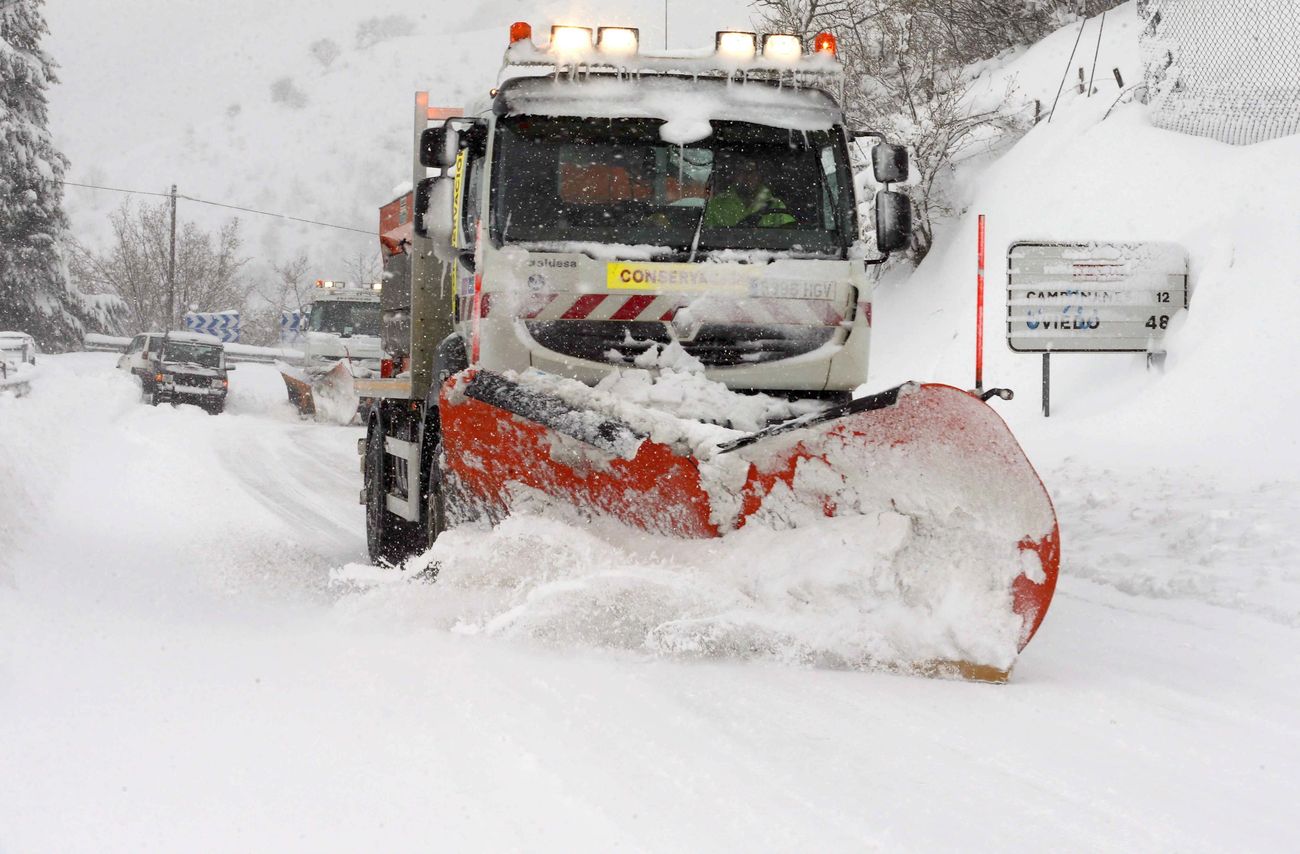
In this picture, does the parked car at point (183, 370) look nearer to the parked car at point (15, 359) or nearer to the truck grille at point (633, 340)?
the parked car at point (15, 359)

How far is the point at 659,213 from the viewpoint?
604cm

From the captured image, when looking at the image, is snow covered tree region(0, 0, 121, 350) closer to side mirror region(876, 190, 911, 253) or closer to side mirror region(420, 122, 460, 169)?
side mirror region(420, 122, 460, 169)

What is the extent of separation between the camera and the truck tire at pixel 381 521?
→ 7484mm

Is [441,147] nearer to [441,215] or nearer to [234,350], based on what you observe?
[441,215]

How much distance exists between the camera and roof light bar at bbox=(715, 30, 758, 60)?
6.31m

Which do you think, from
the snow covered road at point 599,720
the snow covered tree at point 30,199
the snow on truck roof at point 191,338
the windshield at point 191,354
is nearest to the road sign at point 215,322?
the snow covered tree at point 30,199

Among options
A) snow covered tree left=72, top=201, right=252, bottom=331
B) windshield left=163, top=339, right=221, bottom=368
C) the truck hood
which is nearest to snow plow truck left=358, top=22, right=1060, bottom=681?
the truck hood

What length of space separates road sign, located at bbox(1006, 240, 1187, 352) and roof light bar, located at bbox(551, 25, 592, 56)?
5.73 meters

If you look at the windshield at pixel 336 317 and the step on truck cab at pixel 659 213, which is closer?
the step on truck cab at pixel 659 213

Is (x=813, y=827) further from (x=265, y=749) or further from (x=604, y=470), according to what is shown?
(x=604, y=470)

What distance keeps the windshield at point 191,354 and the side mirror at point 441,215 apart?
23588 mm

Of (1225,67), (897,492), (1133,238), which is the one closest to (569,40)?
(897,492)

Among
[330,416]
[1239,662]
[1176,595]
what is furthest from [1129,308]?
[330,416]

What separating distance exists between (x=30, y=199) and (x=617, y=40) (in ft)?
130
